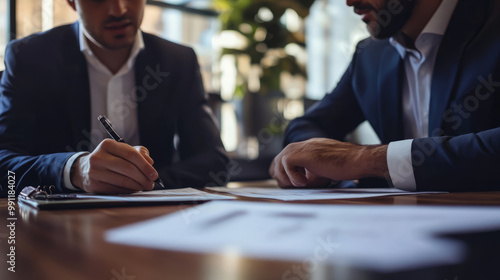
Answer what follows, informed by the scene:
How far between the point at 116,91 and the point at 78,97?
0.16 meters

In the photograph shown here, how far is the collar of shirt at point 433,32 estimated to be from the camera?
4.34ft

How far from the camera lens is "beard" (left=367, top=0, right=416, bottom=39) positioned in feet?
4.38

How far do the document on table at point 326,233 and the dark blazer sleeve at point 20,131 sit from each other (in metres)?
0.59

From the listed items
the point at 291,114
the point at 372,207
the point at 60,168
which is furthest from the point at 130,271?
the point at 291,114

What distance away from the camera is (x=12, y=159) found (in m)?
1.13

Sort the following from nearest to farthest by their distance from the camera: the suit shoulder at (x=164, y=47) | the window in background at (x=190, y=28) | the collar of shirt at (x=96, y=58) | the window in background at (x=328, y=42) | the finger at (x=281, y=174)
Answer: the finger at (x=281, y=174), the collar of shirt at (x=96, y=58), the suit shoulder at (x=164, y=47), the window in background at (x=190, y=28), the window in background at (x=328, y=42)

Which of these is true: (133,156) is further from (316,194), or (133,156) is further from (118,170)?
(316,194)

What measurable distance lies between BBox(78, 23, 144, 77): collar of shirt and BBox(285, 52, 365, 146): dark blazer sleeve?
1.97ft

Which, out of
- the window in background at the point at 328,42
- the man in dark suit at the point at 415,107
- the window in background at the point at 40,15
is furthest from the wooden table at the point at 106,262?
the window in background at the point at 328,42

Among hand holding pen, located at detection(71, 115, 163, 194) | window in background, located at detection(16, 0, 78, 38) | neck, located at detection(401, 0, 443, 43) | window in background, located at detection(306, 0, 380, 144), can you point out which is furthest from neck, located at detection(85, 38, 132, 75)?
window in background, located at detection(306, 0, 380, 144)

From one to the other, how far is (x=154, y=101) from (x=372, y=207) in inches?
40.6

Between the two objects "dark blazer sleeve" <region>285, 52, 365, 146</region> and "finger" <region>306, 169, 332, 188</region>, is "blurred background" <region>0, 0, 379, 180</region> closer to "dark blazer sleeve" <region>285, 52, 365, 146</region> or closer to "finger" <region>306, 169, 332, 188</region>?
"dark blazer sleeve" <region>285, 52, 365, 146</region>

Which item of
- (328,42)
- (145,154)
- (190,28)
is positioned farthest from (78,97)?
(328,42)

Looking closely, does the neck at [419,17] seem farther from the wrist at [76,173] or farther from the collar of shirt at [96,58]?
the wrist at [76,173]
